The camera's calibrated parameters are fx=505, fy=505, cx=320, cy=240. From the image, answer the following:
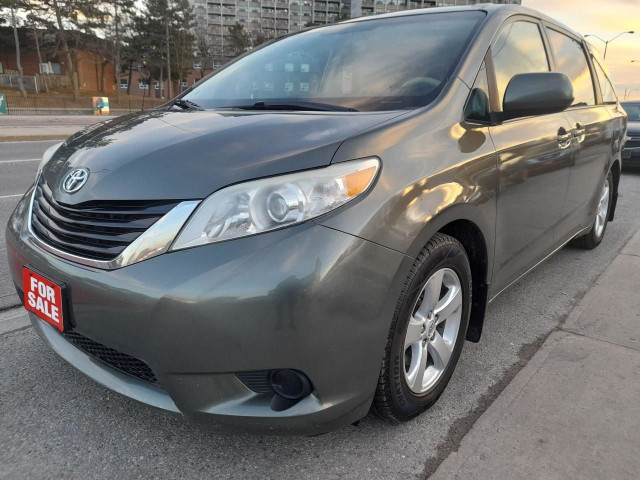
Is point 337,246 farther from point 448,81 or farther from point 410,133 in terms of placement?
point 448,81

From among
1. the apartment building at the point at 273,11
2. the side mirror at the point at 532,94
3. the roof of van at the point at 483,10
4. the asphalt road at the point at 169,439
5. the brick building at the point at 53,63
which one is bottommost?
the asphalt road at the point at 169,439

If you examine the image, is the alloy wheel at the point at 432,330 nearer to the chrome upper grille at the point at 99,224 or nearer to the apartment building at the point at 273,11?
the chrome upper grille at the point at 99,224

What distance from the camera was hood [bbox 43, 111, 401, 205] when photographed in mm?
1611

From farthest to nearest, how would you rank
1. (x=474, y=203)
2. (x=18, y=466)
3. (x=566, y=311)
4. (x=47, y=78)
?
(x=47, y=78)
(x=566, y=311)
(x=474, y=203)
(x=18, y=466)

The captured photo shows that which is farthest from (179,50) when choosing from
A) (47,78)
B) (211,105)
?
(211,105)

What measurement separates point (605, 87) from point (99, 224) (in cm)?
424

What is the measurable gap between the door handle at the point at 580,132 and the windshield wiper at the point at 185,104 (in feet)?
7.49

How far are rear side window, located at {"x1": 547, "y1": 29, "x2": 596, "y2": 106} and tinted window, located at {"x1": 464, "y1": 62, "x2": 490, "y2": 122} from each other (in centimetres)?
124

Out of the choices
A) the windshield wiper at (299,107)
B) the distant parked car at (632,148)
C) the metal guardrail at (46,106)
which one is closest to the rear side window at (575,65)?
the windshield wiper at (299,107)

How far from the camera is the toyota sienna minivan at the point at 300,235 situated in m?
1.49

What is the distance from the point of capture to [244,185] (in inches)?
61.9

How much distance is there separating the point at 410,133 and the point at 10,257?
1.72 metres

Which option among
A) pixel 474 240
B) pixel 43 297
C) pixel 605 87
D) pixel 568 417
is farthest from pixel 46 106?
pixel 568 417

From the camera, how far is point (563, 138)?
294 cm
